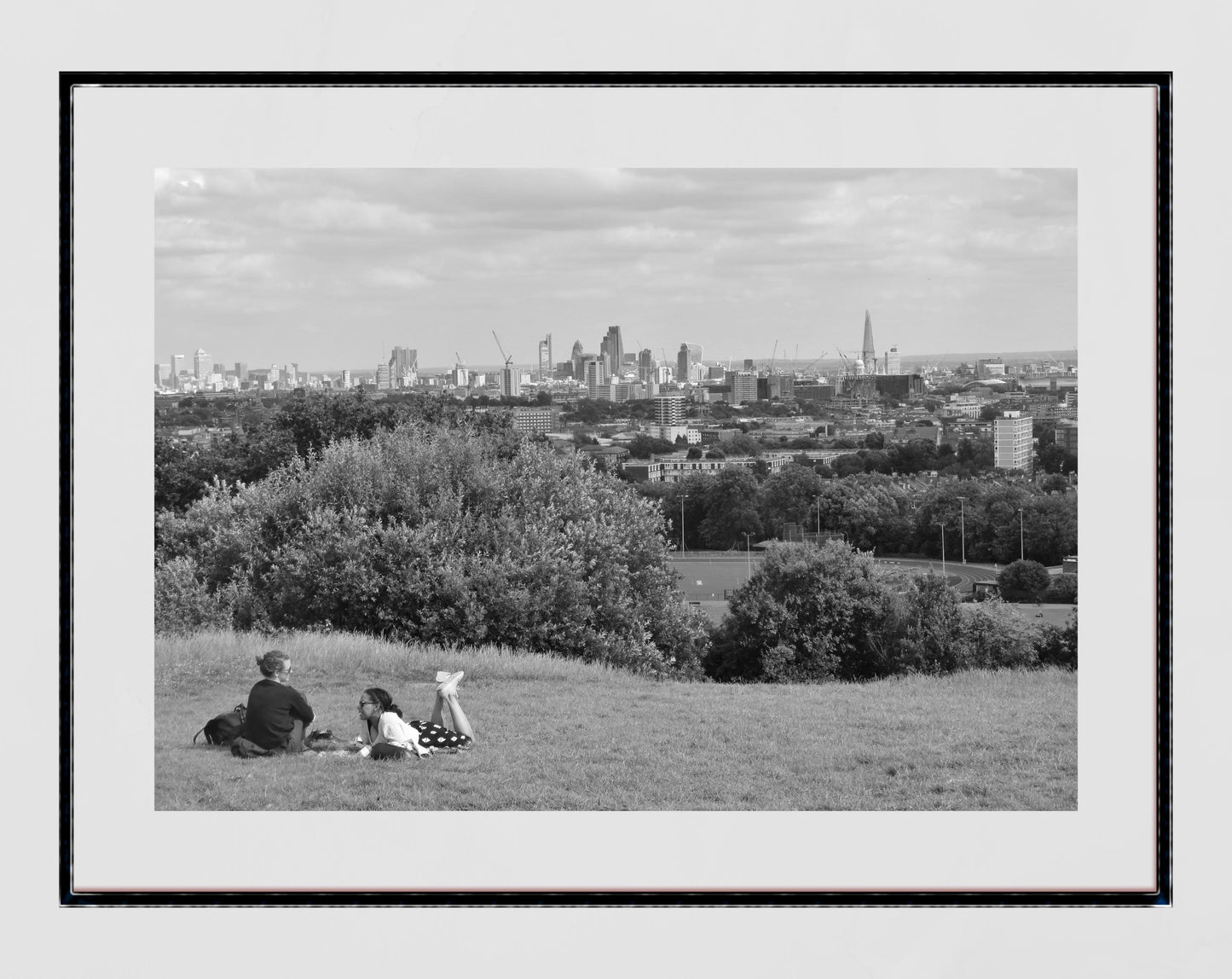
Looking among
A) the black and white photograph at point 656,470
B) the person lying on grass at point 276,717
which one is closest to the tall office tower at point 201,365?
the black and white photograph at point 656,470

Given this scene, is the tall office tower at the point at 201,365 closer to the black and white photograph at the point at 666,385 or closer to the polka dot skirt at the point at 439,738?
the black and white photograph at the point at 666,385

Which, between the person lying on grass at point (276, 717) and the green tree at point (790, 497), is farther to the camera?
the green tree at point (790, 497)

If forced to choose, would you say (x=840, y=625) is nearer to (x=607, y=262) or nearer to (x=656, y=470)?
(x=656, y=470)

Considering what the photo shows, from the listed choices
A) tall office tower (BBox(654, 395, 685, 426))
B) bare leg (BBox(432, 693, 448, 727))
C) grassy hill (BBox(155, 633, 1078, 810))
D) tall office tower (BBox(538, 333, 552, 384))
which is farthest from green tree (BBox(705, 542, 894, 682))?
bare leg (BBox(432, 693, 448, 727))

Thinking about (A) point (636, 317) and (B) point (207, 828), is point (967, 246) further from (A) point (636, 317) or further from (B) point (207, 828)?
(B) point (207, 828)

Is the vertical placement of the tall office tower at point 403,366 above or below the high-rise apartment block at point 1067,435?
above
